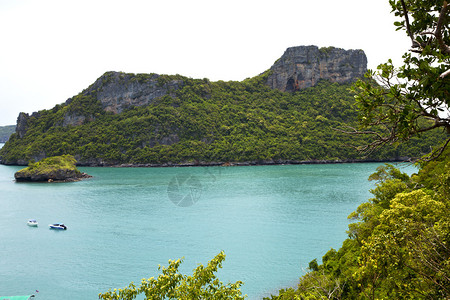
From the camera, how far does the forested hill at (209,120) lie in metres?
116

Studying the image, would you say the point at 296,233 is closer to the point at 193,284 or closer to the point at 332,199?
the point at 332,199

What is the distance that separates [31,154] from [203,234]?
378ft

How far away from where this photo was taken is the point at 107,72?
142000mm

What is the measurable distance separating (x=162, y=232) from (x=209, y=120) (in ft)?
337

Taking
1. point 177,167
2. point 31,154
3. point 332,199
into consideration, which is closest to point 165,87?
point 177,167

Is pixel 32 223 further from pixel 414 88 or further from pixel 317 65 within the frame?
pixel 317 65

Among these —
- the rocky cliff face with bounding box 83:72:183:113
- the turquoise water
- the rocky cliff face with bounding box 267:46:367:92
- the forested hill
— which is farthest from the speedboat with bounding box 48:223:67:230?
the rocky cliff face with bounding box 267:46:367:92

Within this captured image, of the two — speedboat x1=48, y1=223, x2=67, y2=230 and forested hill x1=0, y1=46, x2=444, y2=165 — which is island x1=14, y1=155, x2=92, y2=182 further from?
speedboat x1=48, y1=223, x2=67, y2=230

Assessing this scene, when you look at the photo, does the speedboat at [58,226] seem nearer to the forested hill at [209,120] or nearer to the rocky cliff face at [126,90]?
the forested hill at [209,120]

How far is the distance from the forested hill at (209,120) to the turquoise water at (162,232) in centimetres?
5174

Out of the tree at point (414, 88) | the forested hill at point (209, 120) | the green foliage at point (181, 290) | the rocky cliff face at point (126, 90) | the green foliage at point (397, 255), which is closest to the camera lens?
the tree at point (414, 88)

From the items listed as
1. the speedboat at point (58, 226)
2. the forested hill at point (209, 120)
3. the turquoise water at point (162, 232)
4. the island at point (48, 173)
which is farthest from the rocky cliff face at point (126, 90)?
the speedboat at point (58, 226)

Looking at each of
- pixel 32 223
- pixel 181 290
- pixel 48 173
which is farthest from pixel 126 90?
pixel 181 290

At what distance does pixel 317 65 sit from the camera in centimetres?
15200
